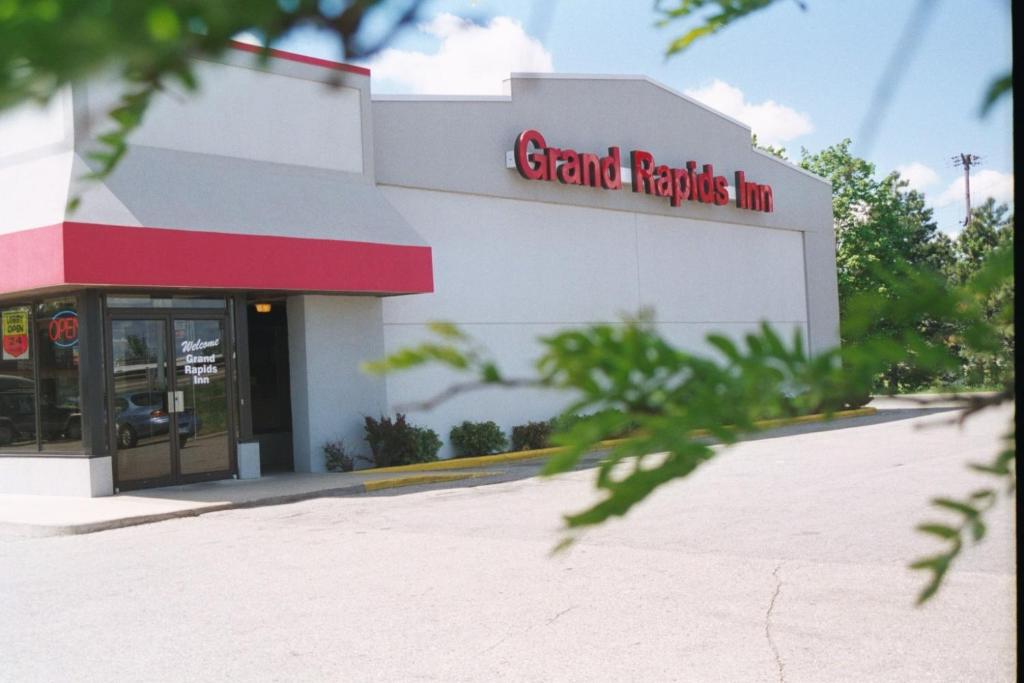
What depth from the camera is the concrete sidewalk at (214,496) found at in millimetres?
12953

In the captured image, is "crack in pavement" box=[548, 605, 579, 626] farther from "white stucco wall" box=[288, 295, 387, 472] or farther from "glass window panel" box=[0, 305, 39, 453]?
"glass window panel" box=[0, 305, 39, 453]

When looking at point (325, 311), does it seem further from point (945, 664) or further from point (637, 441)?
point (637, 441)

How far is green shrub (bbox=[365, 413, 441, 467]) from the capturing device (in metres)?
18.7

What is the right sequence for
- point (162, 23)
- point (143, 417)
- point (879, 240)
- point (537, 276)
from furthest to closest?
point (879, 240)
point (537, 276)
point (143, 417)
point (162, 23)

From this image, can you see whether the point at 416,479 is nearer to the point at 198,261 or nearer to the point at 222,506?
the point at 222,506

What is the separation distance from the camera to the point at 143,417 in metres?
16.2

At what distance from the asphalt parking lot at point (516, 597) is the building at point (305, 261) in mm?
3765

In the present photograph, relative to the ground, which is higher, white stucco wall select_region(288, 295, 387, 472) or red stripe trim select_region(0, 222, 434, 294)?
red stripe trim select_region(0, 222, 434, 294)

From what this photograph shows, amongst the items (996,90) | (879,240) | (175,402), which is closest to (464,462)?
(175,402)

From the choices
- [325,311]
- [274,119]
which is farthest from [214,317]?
[274,119]

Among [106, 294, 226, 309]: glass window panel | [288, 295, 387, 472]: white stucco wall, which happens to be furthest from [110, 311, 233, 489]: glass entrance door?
[288, 295, 387, 472]: white stucco wall

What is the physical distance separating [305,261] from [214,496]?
378 centimetres

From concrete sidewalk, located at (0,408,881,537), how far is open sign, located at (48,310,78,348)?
2.23 meters

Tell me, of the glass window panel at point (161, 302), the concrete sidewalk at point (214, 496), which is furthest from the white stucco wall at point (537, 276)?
the glass window panel at point (161, 302)
